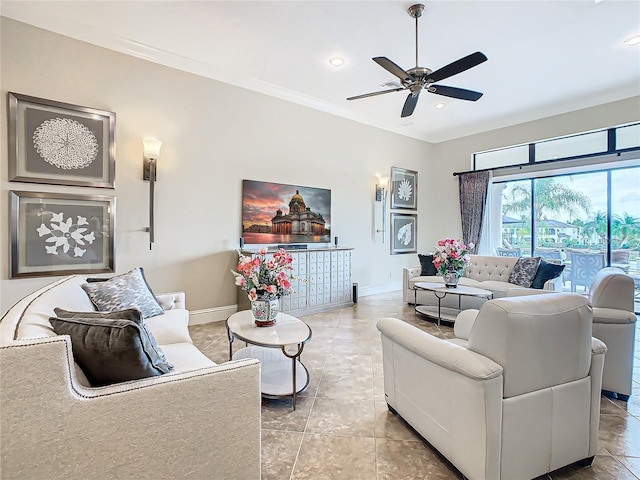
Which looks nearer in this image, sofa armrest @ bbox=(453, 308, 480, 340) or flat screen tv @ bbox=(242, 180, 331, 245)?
sofa armrest @ bbox=(453, 308, 480, 340)

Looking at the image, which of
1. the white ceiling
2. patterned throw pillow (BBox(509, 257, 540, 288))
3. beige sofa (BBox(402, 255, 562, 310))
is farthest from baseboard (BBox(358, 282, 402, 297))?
the white ceiling

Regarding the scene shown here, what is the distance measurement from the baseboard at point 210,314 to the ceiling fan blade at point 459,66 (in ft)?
12.3

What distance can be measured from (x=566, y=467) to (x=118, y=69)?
520 cm

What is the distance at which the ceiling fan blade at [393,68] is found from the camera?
2750 mm

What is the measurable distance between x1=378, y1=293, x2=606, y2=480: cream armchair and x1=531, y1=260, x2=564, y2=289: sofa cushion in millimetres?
3207

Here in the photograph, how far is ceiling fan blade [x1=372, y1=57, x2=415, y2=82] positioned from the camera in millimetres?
2750

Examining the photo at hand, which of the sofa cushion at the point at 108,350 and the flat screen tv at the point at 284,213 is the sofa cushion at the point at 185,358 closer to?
the sofa cushion at the point at 108,350

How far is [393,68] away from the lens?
2865 millimetres

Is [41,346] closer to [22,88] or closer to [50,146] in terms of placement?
[50,146]

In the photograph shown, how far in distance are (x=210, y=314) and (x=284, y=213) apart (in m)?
1.84

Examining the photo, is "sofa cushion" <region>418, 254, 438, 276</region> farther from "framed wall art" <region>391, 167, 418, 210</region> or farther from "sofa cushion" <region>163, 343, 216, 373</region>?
"sofa cushion" <region>163, 343, 216, 373</region>

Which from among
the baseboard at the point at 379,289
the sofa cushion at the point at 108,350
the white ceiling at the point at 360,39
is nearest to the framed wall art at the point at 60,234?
the white ceiling at the point at 360,39

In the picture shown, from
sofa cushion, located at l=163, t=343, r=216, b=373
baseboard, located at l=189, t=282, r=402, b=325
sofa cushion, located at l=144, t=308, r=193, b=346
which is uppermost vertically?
sofa cushion, located at l=144, t=308, r=193, b=346

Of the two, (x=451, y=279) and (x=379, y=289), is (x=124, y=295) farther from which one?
(x=379, y=289)
